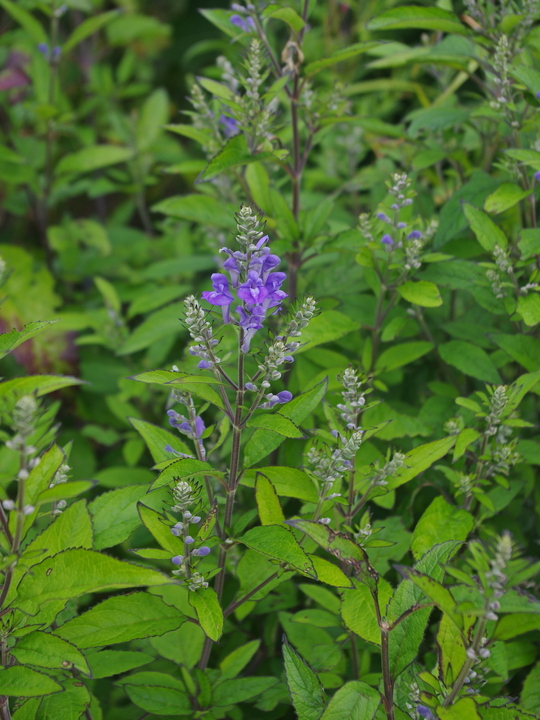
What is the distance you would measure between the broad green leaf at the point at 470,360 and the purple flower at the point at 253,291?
101 cm

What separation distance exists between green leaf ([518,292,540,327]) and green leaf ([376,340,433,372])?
39cm

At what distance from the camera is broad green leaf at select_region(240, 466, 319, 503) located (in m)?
1.66

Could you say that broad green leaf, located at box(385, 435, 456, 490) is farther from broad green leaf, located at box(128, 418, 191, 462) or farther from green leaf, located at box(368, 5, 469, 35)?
green leaf, located at box(368, 5, 469, 35)

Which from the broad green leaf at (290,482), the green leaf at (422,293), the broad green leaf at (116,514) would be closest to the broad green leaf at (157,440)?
the broad green leaf at (116,514)

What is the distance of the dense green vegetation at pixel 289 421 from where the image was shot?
1441 mm

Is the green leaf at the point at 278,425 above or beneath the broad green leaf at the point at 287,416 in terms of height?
above

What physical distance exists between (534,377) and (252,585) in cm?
97

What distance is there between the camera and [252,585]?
176cm

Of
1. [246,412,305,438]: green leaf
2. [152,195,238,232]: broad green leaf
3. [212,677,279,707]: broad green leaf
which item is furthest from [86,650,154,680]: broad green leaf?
[152,195,238,232]: broad green leaf

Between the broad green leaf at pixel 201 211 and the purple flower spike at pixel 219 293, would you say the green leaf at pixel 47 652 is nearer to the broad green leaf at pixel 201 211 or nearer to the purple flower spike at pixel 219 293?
the purple flower spike at pixel 219 293

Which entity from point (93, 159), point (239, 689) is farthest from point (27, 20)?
point (239, 689)

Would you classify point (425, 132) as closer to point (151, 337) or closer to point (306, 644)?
point (151, 337)

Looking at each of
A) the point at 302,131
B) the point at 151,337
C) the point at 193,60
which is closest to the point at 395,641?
the point at 151,337

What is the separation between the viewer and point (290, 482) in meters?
1.67
